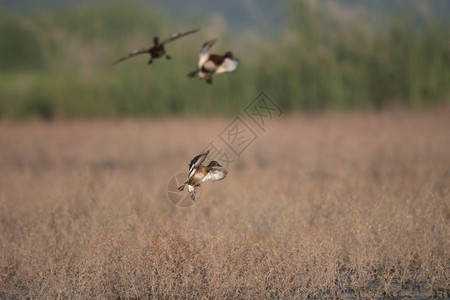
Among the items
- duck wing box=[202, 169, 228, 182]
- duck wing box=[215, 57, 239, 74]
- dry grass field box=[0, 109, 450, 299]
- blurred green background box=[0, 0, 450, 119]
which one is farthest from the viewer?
blurred green background box=[0, 0, 450, 119]

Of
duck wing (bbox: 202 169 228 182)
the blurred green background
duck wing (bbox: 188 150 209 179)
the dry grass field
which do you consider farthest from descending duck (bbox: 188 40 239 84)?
the blurred green background

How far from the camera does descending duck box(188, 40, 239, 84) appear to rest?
5.40 metres

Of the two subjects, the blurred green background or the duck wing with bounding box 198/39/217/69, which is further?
the blurred green background

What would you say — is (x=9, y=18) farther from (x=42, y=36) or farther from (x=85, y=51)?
(x=85, y=51)

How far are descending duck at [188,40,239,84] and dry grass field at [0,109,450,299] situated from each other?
175 cm

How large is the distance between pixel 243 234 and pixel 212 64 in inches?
80.0

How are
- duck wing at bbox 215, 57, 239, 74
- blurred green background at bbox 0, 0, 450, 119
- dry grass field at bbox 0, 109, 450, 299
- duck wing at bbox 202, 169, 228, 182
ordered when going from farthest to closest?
blurred green background at bbox 0, 0, 450, 119
dry grass field at bbox 0, 109, 450, 299
duck wing at bbox 202, 169, 228, 182
duck wing at bbox 215, 57, 239, 74

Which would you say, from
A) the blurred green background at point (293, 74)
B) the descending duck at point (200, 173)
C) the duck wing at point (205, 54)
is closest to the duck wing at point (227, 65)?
the duck wing at point (205, 54)

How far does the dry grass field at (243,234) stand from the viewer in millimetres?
6340

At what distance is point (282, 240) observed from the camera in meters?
7.21

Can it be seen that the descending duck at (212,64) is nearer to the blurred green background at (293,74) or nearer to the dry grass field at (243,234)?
the dry grass field at (243,234)

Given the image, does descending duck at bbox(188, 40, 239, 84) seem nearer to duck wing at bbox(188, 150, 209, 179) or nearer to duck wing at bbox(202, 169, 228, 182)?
duck wing at bbox(188, 150, 209, 179)

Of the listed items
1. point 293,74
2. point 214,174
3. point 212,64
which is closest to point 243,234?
point 214,174

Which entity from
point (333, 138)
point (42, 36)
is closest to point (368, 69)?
point (333, 138)
